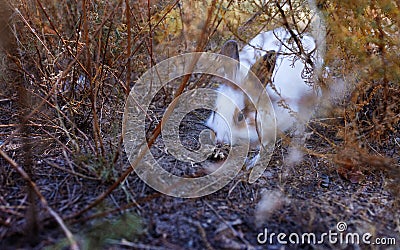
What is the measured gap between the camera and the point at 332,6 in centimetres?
202

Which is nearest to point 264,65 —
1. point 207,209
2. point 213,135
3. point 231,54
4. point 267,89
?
point 267,89

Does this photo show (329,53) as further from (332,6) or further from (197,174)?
(197,174)

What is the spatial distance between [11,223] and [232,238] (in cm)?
75

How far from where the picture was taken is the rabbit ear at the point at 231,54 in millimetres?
2350

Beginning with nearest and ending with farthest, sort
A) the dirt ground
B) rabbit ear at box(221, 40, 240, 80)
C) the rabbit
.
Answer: the dirt ground < the rabbit < rabbit ear at box(221, 40, 240, 80)

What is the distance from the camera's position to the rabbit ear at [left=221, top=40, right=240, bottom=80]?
235cm

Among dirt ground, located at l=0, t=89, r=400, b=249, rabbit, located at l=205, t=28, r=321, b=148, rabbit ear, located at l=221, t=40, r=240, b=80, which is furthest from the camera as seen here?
rabbit ear, located at l=221, t=40, r=240, b=80

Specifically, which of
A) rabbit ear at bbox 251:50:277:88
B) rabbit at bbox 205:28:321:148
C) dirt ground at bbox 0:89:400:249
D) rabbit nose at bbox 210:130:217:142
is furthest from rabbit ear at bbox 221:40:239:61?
dirt ground at bbox 0:89:400:249

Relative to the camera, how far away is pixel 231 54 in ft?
7.89

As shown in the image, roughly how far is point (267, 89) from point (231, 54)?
0.35 meters

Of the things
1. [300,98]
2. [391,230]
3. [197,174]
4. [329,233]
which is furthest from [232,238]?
[300,98]

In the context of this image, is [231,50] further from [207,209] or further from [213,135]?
[207,209]

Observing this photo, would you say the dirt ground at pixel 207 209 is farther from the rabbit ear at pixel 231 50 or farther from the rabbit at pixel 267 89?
the rabbit ear at pixel 231 50

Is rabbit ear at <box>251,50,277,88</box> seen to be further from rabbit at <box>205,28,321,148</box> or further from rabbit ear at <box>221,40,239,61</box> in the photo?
rabbit ear at <box>221,40,239,61</box>
